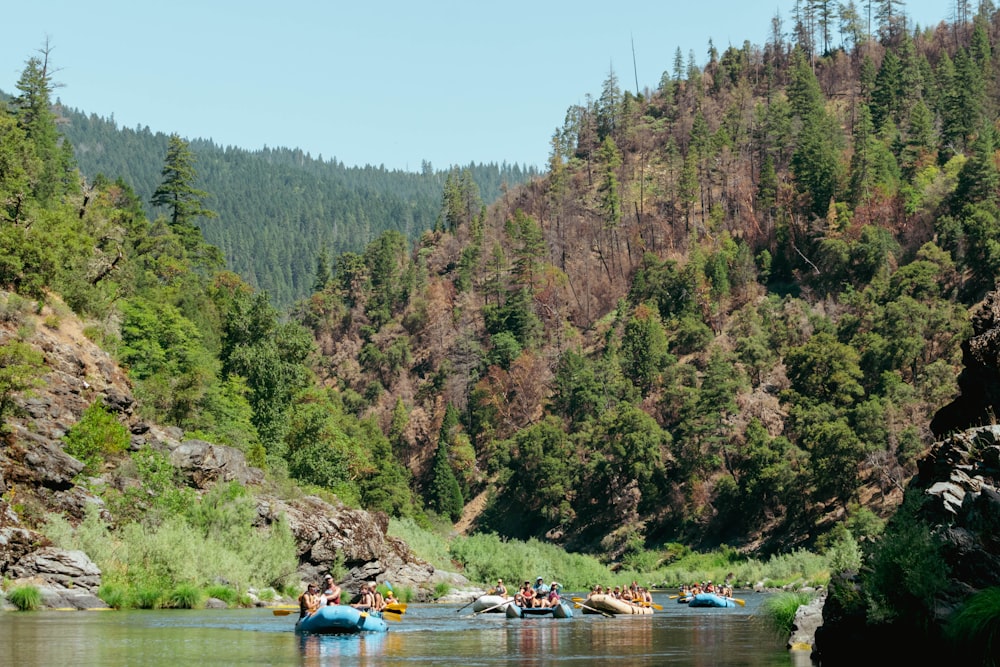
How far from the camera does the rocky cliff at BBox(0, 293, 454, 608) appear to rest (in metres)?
50.8

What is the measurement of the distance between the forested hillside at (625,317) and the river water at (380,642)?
98.7 feet

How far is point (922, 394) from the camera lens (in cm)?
10631

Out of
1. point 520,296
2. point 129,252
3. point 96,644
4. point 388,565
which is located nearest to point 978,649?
point 96,644

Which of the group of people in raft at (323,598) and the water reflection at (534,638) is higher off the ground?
the group of people in raft at (323,598)

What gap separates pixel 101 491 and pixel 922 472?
4169cm

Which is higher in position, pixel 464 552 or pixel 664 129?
pixel 664 129

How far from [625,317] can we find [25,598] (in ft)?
371

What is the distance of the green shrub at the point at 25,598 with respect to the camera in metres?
46.5

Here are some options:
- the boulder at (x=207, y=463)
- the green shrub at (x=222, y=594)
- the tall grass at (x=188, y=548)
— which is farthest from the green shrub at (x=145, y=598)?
the boulder at (x=207, y=463)

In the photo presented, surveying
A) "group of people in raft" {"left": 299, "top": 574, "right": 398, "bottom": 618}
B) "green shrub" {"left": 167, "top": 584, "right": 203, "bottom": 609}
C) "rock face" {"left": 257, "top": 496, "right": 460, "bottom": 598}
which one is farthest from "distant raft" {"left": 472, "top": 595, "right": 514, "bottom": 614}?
"rock face" {"left": 257, "top": 496, "right": 460, "bottom": 598}

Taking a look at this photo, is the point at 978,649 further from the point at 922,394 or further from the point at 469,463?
the point at 469,463

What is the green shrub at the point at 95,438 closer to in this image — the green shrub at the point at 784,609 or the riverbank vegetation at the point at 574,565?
the riverbank vegetation at the point at 574,565

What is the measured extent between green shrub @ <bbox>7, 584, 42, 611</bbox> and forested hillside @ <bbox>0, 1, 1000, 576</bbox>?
2422 centimetres

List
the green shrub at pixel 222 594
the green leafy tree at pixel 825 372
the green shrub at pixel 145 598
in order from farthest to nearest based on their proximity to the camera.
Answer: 1. the green leafy tree at pixel 825 372
2. the green shrub at pixel 222 594
3. the green shrub at pixel 145 598
